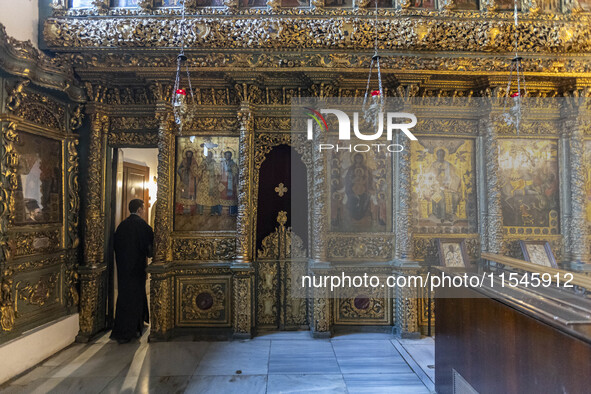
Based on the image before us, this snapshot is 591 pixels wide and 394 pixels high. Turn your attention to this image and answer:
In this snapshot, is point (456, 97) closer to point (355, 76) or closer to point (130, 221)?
point (355, 76)

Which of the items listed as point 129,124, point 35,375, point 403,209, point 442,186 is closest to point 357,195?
point 403,209

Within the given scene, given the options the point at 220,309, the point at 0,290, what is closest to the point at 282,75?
the point at 220,309

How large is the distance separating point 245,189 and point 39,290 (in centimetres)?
282

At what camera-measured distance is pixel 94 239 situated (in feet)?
14.5

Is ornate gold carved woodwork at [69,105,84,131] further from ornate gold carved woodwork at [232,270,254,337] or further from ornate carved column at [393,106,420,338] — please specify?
ornate carved column at [393,106,420,338]

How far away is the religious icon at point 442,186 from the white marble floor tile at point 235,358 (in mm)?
2818

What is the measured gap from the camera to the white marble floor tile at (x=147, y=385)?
3.07 m

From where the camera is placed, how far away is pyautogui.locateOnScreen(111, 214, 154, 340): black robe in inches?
169

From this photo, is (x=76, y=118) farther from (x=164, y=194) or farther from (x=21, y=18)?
(x=164, y=194)

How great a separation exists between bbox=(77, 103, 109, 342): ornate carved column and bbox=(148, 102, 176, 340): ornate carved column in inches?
33.0

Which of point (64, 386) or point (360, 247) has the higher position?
point (360, 247)

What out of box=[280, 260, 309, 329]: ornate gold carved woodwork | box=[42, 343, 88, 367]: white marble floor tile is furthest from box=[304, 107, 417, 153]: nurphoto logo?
box=[42, 343, 88, 367]: white marble floor tile

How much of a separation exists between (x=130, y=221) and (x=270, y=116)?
2.52 metres

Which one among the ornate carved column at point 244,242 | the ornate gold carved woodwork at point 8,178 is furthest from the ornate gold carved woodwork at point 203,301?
the ornate gold carved woodwork at point 8,178
